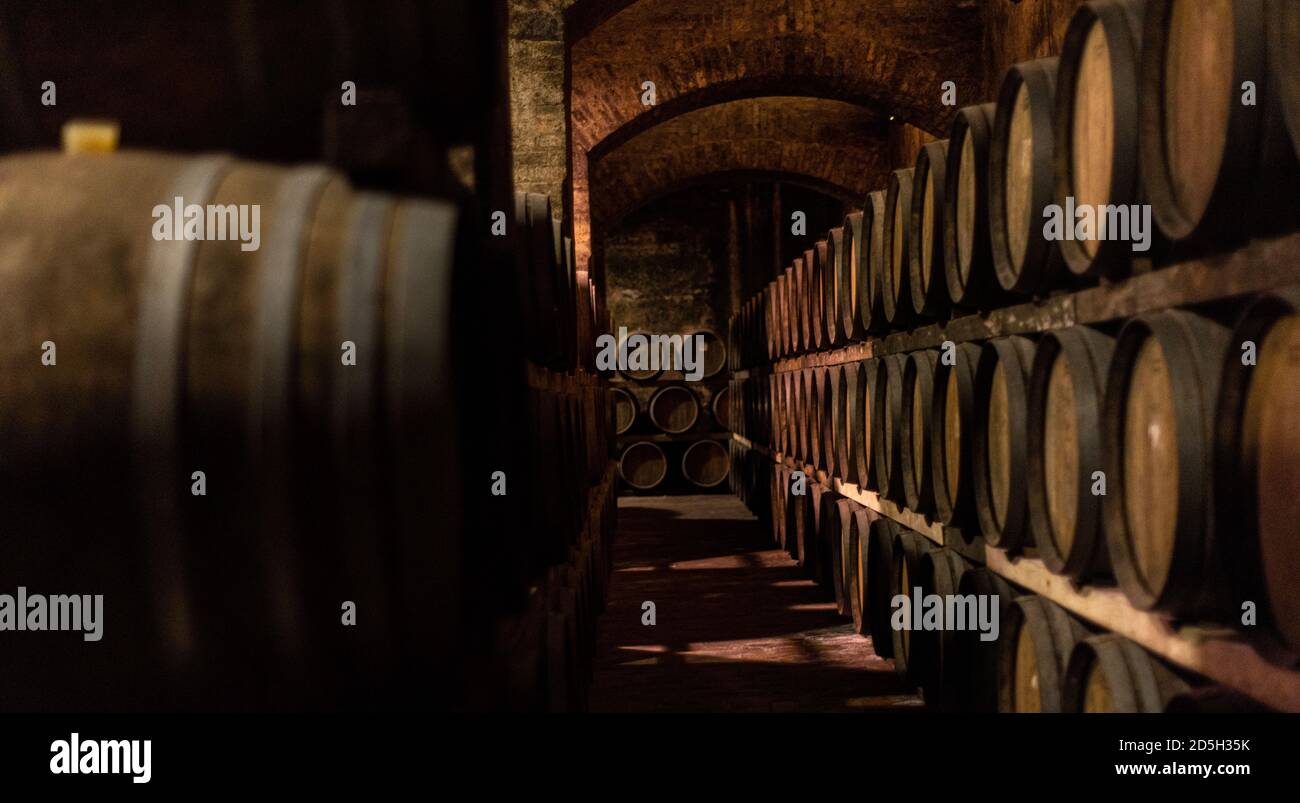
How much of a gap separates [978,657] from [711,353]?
11.3m

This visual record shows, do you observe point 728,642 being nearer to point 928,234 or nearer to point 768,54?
point 928,234

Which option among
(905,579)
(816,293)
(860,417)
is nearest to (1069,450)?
(905,579)

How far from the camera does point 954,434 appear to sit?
12.1ft

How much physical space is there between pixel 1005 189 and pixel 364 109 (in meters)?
2.17

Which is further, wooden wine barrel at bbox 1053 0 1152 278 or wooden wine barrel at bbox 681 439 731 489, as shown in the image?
wooden wine barrel at bbox 681 439 731 489

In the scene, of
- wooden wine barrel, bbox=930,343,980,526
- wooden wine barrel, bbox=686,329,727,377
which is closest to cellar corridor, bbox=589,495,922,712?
wooden wine barrel, bbox=930,343,980,526

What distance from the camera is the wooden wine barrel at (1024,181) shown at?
288 centimetres

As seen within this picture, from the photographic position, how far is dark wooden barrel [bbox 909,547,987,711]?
3.51 m

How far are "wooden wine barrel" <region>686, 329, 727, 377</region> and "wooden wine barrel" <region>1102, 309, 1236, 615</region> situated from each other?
12008mm

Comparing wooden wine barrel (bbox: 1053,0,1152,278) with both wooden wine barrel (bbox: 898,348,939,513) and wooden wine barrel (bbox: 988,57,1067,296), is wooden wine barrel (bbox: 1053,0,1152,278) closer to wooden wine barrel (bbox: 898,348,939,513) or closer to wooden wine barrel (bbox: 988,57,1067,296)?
wooden wine barrel (bbox: 988,57,1067,296)

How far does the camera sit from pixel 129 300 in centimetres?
138

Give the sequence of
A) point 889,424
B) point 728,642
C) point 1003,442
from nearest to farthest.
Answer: point 1003,442, point 889,424, point 728,642

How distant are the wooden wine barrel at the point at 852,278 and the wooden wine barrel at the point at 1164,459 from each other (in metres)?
2.99
